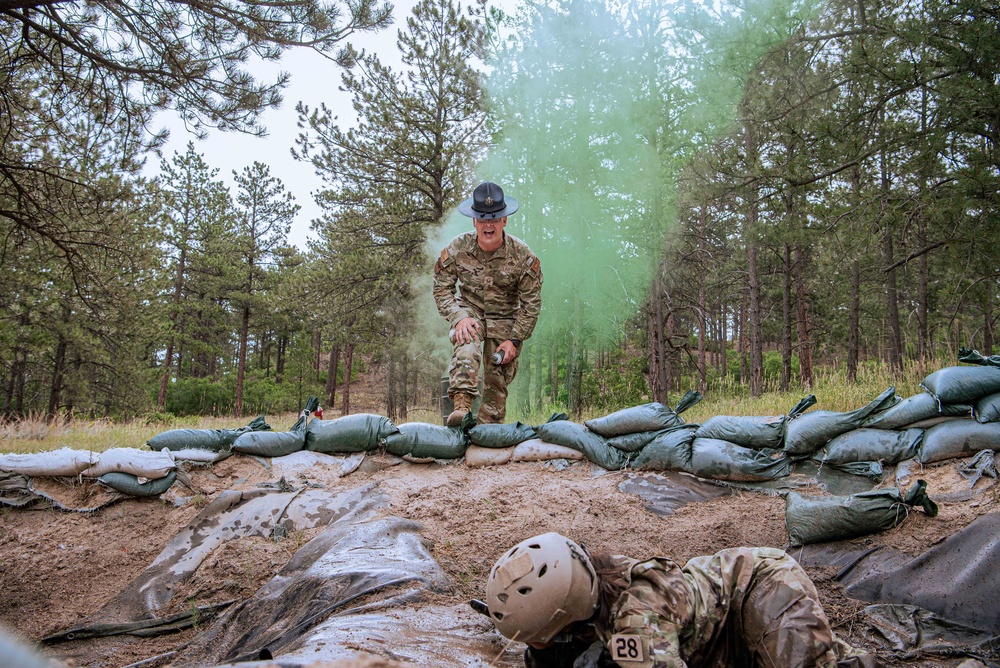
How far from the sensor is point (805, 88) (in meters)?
7.30

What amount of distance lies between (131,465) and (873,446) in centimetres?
497

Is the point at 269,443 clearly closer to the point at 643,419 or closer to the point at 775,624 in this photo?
the point at 643,419

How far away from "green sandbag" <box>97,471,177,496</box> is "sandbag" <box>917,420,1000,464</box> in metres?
4.99

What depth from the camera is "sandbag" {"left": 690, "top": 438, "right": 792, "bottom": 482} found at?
4.32 m

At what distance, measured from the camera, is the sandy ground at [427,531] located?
3258 mm

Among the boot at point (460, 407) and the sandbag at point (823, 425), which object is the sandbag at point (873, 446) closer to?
the sandbag at point (823, 425)

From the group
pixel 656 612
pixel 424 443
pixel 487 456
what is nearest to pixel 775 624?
pixel 656 612

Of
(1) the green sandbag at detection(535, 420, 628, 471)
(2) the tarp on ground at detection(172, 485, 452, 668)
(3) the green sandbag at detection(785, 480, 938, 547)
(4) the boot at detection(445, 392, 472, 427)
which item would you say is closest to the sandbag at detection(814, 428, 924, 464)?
(3) the green sandbag at detection(785, 480, 938, 547)

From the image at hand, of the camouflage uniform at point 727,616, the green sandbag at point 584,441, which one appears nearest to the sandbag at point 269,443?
the green sandbag at point 584,441

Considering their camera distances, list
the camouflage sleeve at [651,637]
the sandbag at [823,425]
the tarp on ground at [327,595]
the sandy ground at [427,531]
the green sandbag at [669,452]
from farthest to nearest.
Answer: the green sandbag at [669,452], the sandbag at [823,425], the sandy ground at [427,531], the tarp on ground at [327,595], the camouflage sleeve at [651,637]

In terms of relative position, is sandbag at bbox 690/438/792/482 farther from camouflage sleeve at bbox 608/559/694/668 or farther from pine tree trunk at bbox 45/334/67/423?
pine tree trunk at bbox 45/334/67/423

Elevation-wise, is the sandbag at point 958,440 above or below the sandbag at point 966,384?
below

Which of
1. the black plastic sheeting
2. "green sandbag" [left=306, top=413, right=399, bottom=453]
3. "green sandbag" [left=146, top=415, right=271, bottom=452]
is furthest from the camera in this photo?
"green sandbag" [left=306, top=413, right=399, bottom=453]

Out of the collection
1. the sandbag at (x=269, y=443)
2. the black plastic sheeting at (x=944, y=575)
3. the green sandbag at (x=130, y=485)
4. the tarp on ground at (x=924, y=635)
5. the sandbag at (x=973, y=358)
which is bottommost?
the tarp on ground at (x=924, y=635)
